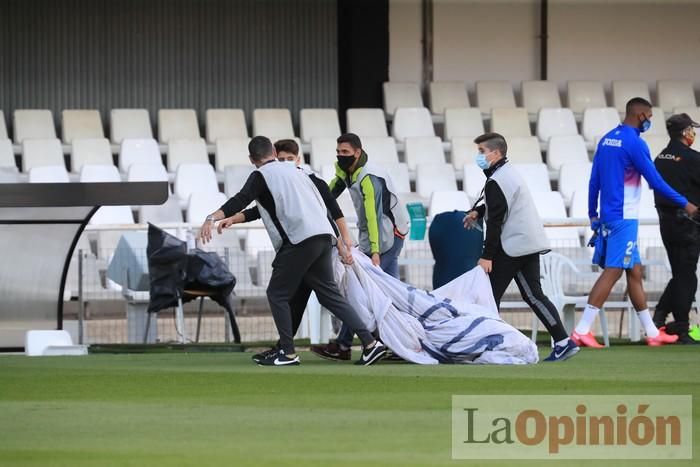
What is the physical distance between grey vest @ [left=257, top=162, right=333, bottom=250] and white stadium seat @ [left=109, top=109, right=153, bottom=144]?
10.2m

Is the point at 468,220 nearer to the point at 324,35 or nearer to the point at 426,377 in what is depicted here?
the point at 426,377

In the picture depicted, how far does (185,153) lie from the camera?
67.3 feet

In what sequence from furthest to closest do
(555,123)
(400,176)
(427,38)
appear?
(427,38)
(555,123)
(400,176)

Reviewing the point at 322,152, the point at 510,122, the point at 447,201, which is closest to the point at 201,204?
the point at 322,152

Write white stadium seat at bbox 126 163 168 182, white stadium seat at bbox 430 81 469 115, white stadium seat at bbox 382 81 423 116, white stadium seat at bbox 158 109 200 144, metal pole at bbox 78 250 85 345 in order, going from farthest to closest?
white stadium seat at bbox 430 81 469 115
white stadium seat at bbox 382 81 423 116
white stadium seat at bbox 158 109 200 144
white stadium seat at bbox 126 163 168 182
metal pole at bbox 78 250 85 345

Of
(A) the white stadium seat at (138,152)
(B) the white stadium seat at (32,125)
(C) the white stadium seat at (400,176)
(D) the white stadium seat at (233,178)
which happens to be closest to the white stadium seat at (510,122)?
(C) the white stadium seat at (400,176)

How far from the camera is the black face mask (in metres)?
12.3

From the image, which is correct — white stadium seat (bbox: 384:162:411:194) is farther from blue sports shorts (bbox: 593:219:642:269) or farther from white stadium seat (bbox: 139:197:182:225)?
blue sports shorts (bbox: 593:219:642:269)

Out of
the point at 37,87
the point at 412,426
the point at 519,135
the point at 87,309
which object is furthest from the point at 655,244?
the point at 412,426

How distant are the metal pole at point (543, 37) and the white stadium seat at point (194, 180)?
679 centimetres

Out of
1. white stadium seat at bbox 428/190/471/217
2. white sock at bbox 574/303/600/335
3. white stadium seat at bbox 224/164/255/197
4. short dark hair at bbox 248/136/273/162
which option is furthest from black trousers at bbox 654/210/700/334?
white stadium seat at bbox 224/164/255/197

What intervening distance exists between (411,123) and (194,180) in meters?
3.70

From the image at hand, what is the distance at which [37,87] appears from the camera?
73.8 ft

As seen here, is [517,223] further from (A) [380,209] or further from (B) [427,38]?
(B) [427,38]
